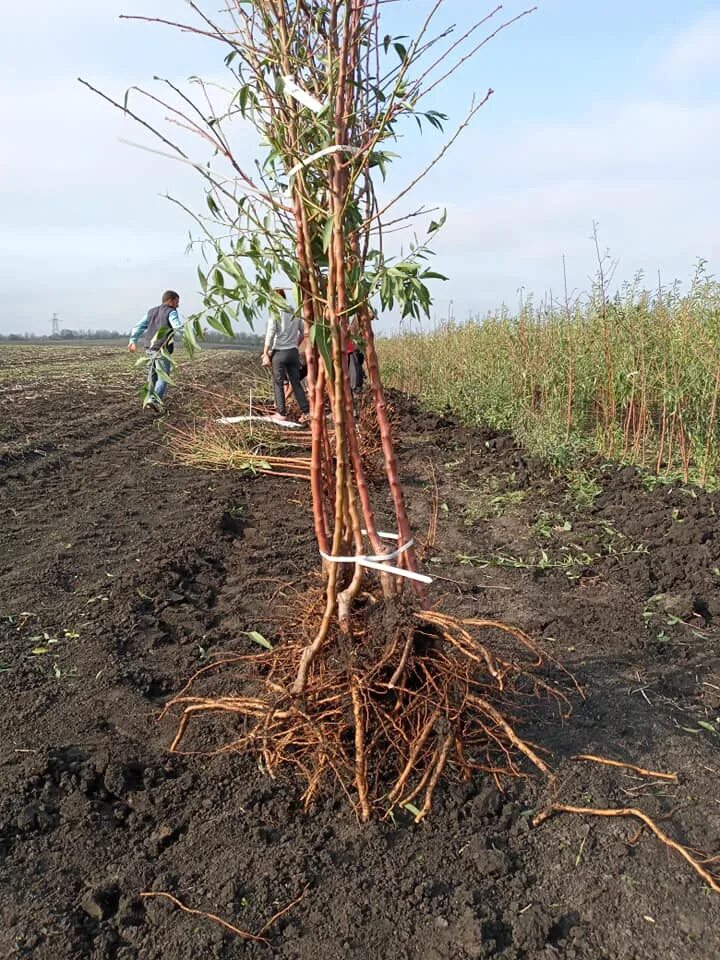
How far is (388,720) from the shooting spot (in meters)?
2.42

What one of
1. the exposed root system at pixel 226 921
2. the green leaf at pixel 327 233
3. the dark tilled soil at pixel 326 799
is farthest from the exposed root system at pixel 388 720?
the green leaf at pixel 327 233

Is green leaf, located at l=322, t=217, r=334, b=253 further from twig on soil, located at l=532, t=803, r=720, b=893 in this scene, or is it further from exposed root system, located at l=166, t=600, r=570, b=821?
twig on soil, located at l=532, t=803, r=720, b=893

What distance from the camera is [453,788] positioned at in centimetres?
243

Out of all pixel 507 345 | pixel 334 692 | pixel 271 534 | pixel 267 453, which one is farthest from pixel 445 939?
pixel 507 345

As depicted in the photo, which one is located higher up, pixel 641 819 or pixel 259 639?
pixel 259 639

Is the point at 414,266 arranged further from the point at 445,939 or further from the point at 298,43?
the point at 445,939

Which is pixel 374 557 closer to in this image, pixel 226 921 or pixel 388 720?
pixel 388 720

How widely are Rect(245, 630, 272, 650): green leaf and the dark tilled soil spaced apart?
0.04 m

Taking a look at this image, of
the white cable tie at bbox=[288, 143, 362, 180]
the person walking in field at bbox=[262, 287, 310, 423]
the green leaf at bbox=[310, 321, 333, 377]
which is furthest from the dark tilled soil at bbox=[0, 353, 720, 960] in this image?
the person walking in field at bbox=[262, 287, 310, 423]

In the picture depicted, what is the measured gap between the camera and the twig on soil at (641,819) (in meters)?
2.08

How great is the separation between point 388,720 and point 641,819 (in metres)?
0.78

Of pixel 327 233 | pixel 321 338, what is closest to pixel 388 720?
pixel 321 338

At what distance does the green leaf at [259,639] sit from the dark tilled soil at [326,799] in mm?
45

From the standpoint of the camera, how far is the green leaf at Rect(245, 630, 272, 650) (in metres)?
3.31
